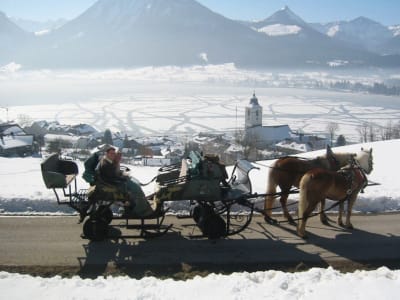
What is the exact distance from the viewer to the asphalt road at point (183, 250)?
22.7 feet

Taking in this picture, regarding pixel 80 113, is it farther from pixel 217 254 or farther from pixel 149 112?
pixel 217 254

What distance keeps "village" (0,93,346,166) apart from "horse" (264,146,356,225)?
33.0 m

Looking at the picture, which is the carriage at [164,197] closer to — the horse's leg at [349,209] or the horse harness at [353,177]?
the horse harness at [353,177]

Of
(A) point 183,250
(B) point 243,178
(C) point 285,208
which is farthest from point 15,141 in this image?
(A) point 183,250

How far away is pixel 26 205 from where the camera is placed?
9.59 metres

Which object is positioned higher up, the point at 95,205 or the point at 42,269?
the point at 95,205

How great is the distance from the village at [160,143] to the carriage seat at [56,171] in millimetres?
33033

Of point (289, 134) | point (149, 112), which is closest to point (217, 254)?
point (289, 134)

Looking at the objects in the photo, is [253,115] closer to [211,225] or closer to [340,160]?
[340,160]

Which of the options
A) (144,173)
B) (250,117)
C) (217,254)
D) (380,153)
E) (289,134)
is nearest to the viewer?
(217,254)

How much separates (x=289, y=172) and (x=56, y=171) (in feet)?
16.3

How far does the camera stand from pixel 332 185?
8391 millimetres

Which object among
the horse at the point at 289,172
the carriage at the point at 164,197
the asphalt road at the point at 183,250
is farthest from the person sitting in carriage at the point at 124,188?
the horse at the point at 289,172

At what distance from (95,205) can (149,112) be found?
142435 millimetres
